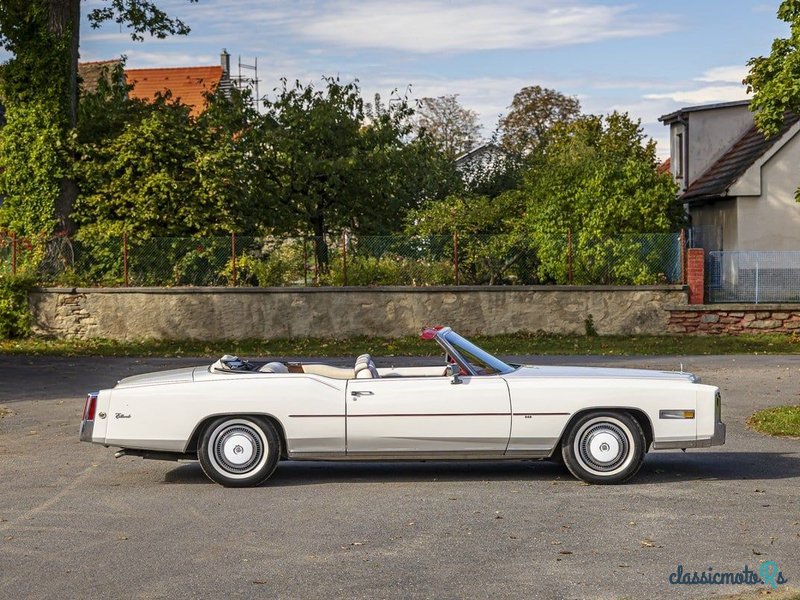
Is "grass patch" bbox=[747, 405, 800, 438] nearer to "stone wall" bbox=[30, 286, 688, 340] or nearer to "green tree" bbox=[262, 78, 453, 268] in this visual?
"stone wall" bbox=[30, 286, 688, 340]

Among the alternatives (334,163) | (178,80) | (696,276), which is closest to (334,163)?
(334,163)

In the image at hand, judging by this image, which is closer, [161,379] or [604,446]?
[604,446]

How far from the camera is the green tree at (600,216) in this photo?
91.6ft

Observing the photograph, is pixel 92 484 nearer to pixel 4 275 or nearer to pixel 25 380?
pixel 25 380

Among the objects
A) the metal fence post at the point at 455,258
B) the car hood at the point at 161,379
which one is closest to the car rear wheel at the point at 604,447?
the car hood at the point at 161,379

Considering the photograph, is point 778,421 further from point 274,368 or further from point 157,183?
point 157,183

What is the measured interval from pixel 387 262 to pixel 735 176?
444 inches

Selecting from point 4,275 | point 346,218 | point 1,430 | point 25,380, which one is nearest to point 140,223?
point 4,275

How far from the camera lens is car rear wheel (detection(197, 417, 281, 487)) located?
398 inches

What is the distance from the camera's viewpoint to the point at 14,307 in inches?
1087

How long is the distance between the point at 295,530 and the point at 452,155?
58930 millimetres

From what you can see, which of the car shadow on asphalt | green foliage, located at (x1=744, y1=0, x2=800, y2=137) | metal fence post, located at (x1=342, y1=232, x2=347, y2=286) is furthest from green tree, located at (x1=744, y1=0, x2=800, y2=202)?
the car shadow on asphalt

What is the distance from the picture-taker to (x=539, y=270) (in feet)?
91.7

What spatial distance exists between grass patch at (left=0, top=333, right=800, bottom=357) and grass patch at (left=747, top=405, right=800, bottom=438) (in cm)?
943
